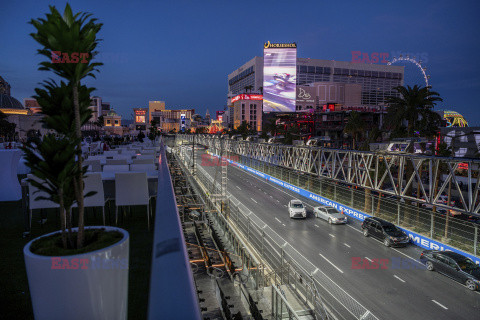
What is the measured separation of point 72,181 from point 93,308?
0.85 metres

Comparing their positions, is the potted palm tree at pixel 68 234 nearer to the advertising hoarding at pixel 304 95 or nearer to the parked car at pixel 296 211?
the parked car at pixel 296 211

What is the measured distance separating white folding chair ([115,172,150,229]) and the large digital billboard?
359ft

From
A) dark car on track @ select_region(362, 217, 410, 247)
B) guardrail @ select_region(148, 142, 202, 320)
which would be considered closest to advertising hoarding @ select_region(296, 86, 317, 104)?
dark car on track @ select_region(362, 217, 410, 247)

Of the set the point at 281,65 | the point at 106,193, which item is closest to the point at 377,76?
the point at 281,65

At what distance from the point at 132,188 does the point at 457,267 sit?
14.4 metres

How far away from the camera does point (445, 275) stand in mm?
13844

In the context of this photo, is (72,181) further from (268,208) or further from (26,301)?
(268,208)

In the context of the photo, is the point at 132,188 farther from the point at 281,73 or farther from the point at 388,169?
the point at 281,73

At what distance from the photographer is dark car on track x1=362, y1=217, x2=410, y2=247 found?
1733 cm

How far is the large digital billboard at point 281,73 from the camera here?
367ft

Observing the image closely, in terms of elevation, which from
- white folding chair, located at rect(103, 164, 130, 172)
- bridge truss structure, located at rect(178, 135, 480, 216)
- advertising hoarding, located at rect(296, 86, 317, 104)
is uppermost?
advertising hoarding, located at rect(296, 86, 317, 104)

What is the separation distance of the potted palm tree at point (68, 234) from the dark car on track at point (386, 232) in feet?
60.7

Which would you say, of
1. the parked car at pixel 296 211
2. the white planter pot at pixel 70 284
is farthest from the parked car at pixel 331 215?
the white planter pot at pixel 70 284

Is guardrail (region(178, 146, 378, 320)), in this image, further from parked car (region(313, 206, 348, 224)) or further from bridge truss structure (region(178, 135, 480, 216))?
parked car (region(313, 206, 348, 224))
